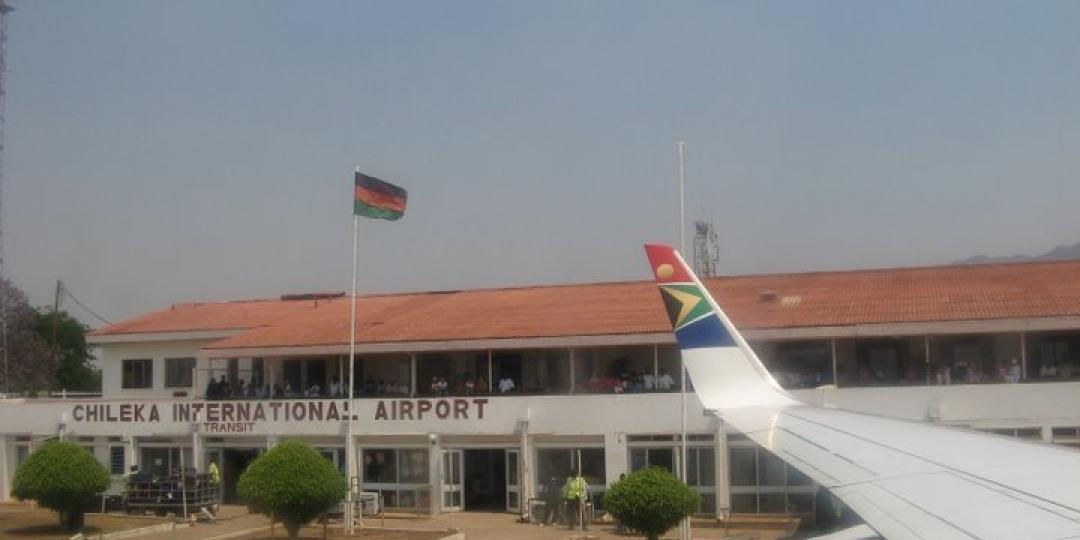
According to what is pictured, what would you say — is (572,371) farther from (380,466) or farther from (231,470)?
(231,470)

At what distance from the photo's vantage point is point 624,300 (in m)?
30.5

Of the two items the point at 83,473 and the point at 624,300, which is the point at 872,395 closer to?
the point at 624,300

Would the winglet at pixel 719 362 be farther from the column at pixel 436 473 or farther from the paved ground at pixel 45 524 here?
the paved ground at pixel 45 524

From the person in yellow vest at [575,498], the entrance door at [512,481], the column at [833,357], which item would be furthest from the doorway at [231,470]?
the column at [833,357]

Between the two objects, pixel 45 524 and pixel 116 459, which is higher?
Answer: pixel 116 459

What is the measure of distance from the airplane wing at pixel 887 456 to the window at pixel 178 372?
25.7m

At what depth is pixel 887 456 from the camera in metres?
7.98

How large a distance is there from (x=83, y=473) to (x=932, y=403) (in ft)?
59.0

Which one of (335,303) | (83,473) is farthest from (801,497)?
(335,303)

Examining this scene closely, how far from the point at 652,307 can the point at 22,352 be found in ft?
136

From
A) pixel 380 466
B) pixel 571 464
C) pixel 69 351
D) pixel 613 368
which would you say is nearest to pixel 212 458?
pixel 380 466

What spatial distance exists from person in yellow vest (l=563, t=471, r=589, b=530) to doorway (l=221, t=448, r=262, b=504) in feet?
31.4

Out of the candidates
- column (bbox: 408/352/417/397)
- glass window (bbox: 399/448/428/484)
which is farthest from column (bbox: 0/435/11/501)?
glass window (bbox: 399/448/428/484)

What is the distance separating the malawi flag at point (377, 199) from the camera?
86.6ft
